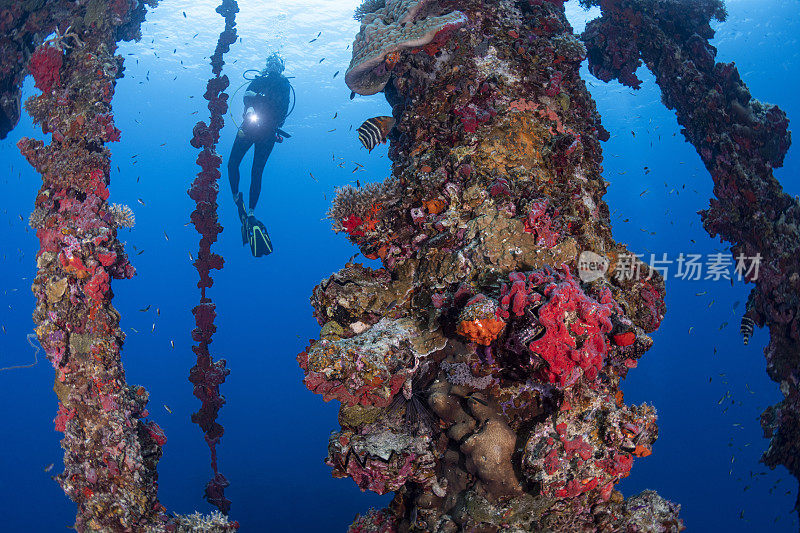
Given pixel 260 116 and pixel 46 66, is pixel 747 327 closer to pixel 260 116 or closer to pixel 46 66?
pixel 46 66

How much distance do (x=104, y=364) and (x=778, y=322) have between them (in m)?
9.30

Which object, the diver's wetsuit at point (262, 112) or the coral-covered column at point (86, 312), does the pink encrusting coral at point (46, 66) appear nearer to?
the coral-covered column at point (86, 312)

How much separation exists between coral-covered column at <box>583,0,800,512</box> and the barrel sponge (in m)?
5.38

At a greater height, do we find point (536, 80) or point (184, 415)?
point (184, 415)

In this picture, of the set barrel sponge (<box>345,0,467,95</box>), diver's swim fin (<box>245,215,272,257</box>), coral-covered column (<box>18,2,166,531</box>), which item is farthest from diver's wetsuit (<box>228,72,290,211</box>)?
barrel sponge (<box>345,0,467,95</box>)

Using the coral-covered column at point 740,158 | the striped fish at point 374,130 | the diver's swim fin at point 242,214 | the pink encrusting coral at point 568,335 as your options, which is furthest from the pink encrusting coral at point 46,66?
the coral-covered column at point 740,158

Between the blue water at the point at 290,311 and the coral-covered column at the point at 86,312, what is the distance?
1.62 m

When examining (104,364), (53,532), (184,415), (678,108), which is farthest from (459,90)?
(184,415)

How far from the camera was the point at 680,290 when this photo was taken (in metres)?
51.5

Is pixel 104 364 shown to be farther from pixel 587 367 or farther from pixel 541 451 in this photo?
pixel 587 367

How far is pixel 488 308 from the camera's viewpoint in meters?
3.16

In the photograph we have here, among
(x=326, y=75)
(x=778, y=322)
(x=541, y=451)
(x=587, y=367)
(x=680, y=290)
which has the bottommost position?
(x=541, y=451)

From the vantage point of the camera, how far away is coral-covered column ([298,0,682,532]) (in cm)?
321

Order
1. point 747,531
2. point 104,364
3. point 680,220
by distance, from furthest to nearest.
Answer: point 680,220
point 747,531
point 104,364
